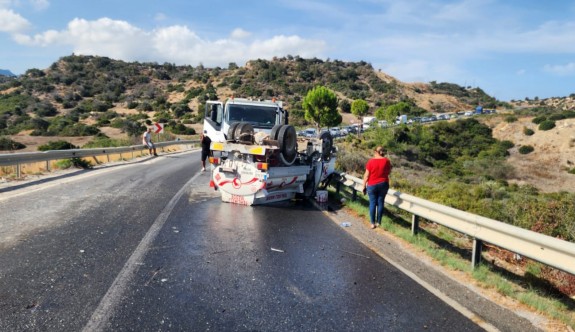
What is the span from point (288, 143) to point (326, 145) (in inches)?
66.8

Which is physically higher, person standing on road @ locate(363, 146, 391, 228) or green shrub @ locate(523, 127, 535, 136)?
green shrub @ locate(523, 127, 535, 136)

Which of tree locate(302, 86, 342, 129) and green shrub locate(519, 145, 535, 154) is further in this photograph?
tree locate(302, 86, 342, 129)

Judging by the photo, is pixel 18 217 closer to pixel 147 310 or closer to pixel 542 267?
pixel 147 310

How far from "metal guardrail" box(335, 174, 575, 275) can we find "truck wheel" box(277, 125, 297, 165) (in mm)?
3137

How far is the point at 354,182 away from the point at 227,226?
4286 millimetres

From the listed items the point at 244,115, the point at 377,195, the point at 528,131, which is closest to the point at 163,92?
the point at 528,131

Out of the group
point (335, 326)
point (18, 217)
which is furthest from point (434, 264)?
point (18, 217)

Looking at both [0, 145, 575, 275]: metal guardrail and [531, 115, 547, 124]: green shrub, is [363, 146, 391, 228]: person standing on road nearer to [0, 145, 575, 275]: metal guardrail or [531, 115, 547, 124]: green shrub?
[0, 145, 575, 275]: metal guardrail

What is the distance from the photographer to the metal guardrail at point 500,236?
493 centimetres

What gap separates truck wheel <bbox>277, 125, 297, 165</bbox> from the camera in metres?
10.7

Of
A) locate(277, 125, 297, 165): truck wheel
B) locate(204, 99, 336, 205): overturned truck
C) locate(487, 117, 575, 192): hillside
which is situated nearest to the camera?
locate(204, 99, 336, 205): overturned truck

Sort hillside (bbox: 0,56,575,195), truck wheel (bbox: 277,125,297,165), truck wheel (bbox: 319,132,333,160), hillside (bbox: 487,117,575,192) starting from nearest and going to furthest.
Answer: truck wheel (bbox: 277,125,297,165)
truck wheel (bbox: 319,132,333,160)
hillside (bbox: 487,117,575,192)
hillside (bbox: 0,56,575,195)

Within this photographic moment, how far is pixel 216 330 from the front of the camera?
3.88 m

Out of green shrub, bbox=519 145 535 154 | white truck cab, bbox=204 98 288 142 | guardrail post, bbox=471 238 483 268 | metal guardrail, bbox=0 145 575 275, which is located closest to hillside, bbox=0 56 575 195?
green shrub, bbox=519 145 535 154
